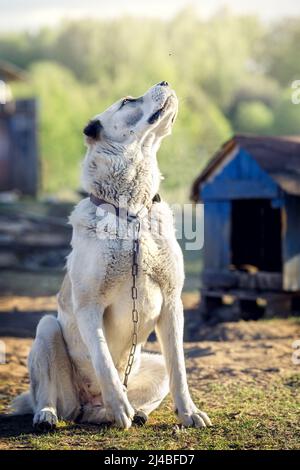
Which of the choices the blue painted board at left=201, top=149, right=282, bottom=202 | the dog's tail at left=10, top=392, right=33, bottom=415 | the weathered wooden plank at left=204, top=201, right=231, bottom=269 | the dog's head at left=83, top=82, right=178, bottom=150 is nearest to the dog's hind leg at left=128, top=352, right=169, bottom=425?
the dog's tail at left=10, top=392, right=33, bottom=415

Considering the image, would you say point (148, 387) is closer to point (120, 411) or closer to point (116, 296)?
point (120, 411)

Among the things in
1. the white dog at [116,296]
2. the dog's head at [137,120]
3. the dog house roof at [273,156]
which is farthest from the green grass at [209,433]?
the dog house roof at [273,156]

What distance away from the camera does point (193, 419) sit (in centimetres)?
477

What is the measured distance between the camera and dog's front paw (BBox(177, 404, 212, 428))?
187 inches

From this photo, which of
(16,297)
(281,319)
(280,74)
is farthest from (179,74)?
(281,319)

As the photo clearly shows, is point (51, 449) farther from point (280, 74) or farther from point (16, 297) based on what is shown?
point (280, 74)

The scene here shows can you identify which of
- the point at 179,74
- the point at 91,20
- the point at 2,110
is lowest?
the point at 2,110

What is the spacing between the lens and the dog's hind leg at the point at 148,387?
16.9 feet

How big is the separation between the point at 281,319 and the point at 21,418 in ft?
17.4

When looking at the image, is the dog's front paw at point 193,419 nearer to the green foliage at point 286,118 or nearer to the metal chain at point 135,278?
the metal chain at point 135,278

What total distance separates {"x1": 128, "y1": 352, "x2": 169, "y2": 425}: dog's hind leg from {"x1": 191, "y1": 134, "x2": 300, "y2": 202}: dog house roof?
5.16 metres

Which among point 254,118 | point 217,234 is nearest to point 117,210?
point 217,234

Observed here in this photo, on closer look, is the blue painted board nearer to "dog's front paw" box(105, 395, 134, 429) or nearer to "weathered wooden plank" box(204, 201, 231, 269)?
"weathered wooden plank" box(204, 201, 231, 269)
